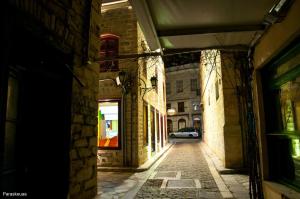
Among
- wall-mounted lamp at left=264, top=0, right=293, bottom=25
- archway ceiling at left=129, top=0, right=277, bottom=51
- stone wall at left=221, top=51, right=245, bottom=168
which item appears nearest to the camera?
wall-mounted lamp at left=264, top=0, right=293, bottom=25

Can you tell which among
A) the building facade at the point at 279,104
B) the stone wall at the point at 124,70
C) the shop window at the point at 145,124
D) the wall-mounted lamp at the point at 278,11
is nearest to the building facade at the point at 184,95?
the shop window at the point at 145,124

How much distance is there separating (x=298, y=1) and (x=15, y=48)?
3186 millimetres

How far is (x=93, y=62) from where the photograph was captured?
466 centimetres

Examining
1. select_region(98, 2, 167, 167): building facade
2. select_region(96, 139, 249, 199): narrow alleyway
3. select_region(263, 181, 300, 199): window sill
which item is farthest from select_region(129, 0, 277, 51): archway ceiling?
select_region(98, 2, 167, 167): building facade

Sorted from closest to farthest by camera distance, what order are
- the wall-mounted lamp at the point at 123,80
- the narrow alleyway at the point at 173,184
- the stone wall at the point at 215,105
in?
the narrow alleyway at the point at 173,184
the stone wall at the point at 215,105
the wall-mounted lamp at the point at 123,80

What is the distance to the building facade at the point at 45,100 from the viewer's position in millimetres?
2516

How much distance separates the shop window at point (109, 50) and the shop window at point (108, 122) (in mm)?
1504

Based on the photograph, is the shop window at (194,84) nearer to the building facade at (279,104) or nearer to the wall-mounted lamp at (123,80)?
the wall-mounted lamp at (123,80)

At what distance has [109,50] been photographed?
33.9 feet

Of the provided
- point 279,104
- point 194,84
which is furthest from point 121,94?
point 194,84

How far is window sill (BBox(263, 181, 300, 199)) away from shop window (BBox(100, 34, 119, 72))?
753 cm

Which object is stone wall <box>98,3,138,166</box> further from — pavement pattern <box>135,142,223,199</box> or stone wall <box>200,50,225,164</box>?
stone wall <box>200,50,225,164</box>

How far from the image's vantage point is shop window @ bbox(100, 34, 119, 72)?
1011 cm

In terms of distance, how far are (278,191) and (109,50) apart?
27.9ft
